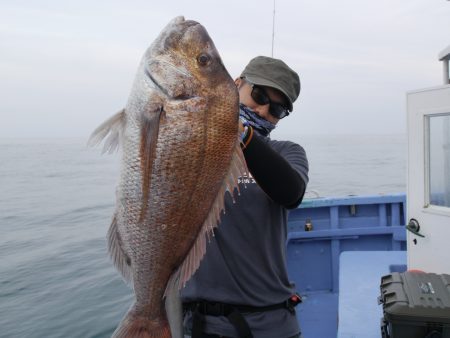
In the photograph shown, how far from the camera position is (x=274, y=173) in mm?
1896

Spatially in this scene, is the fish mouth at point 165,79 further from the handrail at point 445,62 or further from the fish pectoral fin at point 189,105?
the handrail at point 445,62

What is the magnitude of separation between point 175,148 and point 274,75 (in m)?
0.89

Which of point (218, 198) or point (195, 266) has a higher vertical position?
point (218, 198)

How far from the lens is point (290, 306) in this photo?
243 cm

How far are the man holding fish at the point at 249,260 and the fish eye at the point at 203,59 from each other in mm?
612

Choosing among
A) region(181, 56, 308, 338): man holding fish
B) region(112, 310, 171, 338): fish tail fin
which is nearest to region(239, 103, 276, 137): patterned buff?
region(181, 56, 308, 338): man holding fish

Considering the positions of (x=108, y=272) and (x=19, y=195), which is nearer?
(x=108, y=272)

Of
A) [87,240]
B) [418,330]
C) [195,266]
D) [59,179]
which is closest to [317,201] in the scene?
[418,330]

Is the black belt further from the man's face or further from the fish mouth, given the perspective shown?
the fish mouth

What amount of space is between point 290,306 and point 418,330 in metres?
0.96

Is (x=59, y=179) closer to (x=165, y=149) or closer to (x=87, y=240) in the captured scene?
(x=87, y=240)

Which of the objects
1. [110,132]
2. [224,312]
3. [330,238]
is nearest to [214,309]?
[224,312]

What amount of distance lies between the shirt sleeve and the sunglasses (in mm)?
419

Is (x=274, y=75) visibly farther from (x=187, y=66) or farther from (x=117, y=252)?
(x=117, y=252)
